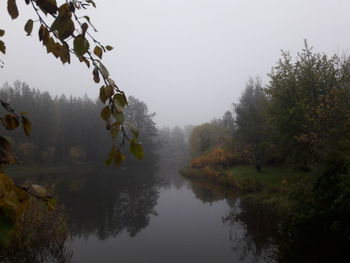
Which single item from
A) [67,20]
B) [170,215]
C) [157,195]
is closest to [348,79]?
[170,215]

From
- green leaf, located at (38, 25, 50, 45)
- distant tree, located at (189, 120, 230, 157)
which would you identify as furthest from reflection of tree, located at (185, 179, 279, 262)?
distant tree, located at (189, 120, 230, 157)

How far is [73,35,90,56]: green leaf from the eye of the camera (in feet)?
3.13

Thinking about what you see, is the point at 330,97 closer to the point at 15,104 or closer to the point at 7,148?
the point at 7,148

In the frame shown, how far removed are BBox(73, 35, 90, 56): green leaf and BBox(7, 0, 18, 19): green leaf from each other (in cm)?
31

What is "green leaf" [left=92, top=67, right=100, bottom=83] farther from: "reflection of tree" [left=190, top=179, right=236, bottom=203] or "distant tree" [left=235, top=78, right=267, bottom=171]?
"distant tree" [left=235, top=78, right=267, bottom=171]

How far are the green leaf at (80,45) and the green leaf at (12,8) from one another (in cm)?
31

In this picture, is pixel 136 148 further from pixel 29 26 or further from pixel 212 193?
pixel 212 193

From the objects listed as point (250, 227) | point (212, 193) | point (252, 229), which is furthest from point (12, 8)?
point (212, 193)

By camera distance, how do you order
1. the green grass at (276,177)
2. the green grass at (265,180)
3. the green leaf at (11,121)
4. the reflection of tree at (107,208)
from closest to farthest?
the green leaf at (11,121) < the reflection of tree at (107,208) < the green grass at (265,180) < the green grass at (276,177)

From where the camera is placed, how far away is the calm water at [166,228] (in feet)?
33.8

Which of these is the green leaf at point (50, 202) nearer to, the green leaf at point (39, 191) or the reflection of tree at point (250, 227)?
the green leaf at point (39, 191)

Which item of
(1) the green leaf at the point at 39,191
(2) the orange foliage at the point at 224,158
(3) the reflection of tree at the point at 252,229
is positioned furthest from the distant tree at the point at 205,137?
(1) the green leaf at the point at 39,191

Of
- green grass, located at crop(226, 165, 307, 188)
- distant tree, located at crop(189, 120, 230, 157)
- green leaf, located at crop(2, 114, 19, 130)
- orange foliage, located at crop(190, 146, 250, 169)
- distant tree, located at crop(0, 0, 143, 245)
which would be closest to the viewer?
distant tree, located at crop(0, 0, 143, 245)

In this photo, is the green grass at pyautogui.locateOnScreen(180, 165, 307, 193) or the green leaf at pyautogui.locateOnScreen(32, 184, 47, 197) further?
the green grass at pyautogui.locateOnScreen(180, 165, 307, 193)
